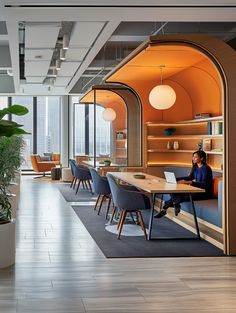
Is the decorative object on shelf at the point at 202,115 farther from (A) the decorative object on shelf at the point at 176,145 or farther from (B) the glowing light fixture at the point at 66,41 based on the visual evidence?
(B) the glowing light fixture at the point at 66,41

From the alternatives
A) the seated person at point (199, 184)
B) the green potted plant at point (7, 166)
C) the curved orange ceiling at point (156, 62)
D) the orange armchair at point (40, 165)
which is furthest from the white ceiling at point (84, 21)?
the orange armchair at point (40, 165)

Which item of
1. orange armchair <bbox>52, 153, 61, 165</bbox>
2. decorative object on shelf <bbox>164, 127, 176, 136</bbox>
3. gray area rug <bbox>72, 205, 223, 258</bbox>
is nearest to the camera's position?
gray area rug <bbox>72, 205, 223, 258</bbox>

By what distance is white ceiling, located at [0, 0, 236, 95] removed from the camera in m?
5.75

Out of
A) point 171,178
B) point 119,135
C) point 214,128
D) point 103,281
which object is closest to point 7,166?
point 103,281

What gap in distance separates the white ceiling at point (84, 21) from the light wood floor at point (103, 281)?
9.34 feet

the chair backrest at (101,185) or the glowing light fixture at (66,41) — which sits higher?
the glowing light fixture at (66,41)

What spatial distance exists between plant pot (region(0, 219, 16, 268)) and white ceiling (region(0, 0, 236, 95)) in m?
2.47

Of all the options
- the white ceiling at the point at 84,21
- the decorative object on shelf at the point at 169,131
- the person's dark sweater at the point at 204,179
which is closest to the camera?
the white ceiling at the point at 84,21

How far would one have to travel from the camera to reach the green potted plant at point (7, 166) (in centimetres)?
531

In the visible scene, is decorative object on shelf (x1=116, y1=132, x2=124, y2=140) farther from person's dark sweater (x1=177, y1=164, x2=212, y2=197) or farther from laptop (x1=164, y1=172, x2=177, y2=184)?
laptop (x1=164, y1=172, x2=177, y2=184)

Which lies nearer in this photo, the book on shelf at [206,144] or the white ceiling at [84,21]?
the white ceiling at [84,21]

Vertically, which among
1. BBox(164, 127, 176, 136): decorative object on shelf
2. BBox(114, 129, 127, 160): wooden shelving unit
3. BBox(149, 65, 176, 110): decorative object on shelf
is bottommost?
BBox(114, 129, 127, 160): wooden shelving unit

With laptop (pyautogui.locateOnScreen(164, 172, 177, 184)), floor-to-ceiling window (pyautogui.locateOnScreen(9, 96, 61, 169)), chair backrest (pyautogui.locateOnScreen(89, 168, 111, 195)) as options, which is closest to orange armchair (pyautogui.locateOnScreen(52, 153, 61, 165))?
floor-to-ceiling window (pyautogui.locateOnScreen(9, 96, 61, 169))

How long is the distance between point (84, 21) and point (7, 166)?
238 centimetres
